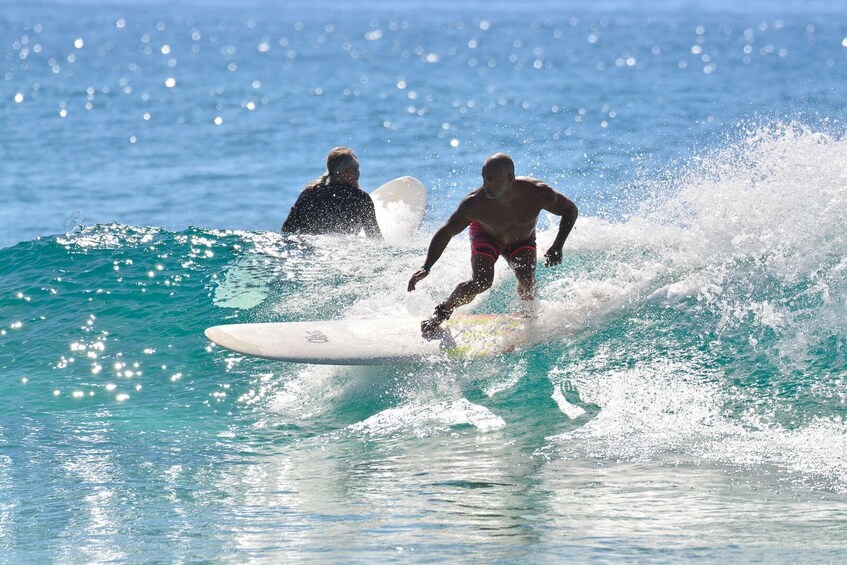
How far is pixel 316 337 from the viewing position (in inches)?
291

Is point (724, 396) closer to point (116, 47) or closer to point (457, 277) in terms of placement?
point (457, 277)

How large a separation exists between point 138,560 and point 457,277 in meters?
4.49

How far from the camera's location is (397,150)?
69.5 feet

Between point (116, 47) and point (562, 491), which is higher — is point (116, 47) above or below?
above

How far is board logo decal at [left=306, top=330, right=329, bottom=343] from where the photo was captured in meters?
7.35

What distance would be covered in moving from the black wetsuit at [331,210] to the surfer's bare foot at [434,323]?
2408 mm

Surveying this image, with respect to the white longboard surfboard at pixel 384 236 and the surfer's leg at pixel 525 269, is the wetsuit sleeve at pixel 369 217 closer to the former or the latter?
the white longboard surfboard at pixel 384 236

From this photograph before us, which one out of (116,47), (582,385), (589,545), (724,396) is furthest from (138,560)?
(116,47)

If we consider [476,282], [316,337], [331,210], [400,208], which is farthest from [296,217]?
[476,282]

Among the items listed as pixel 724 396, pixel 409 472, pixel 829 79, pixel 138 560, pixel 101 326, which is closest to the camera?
pixel 138 560

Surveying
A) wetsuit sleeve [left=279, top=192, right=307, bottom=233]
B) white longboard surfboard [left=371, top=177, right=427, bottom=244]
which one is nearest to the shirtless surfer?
wetsuit sleeve [left=279, top=192, right=307, bottom=233]

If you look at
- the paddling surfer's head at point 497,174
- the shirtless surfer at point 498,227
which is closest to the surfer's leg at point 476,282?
the shirtless surfer at point 498,227

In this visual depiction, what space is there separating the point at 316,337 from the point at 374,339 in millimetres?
407

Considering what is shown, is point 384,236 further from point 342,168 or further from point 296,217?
point 342,168
